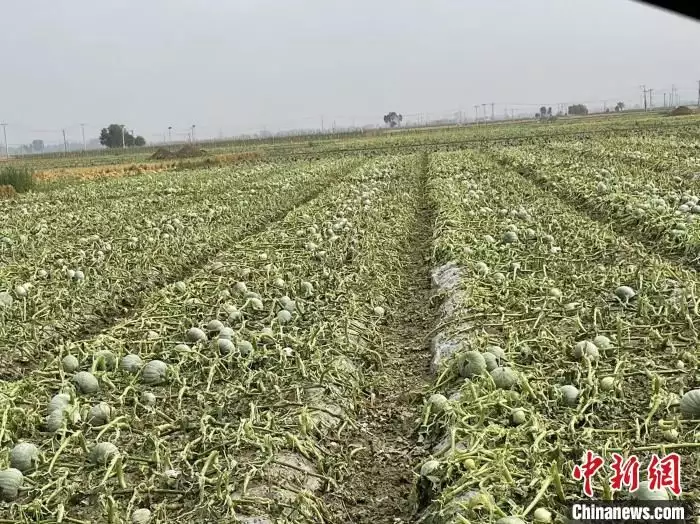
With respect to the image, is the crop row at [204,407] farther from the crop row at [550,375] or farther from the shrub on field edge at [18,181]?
the shrub on field edge at [18,181]

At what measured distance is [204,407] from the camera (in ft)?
14.8

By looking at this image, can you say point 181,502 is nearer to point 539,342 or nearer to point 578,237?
point 539,342

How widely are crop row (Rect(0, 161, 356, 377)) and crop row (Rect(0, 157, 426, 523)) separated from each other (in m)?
1.06

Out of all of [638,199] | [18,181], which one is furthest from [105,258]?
[18,181]

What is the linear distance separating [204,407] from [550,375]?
2.50 m

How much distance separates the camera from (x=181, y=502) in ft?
11.3

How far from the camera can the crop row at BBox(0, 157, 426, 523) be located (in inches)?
137

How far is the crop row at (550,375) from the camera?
10.4ft

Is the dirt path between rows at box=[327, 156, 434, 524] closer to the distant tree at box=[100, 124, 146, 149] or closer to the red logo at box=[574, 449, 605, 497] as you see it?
the red logo at box=[574, 449, 605, 497]

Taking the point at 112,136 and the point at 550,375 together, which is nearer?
the point at 550,375

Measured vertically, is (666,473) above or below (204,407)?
above

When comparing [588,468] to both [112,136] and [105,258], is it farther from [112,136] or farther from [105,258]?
[112,136]

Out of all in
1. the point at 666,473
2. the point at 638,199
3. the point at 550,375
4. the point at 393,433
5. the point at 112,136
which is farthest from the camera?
the point at 112,136

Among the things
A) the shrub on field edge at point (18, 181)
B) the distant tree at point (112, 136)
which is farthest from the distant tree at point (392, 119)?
the shrub on field edge at point (18, 181)
